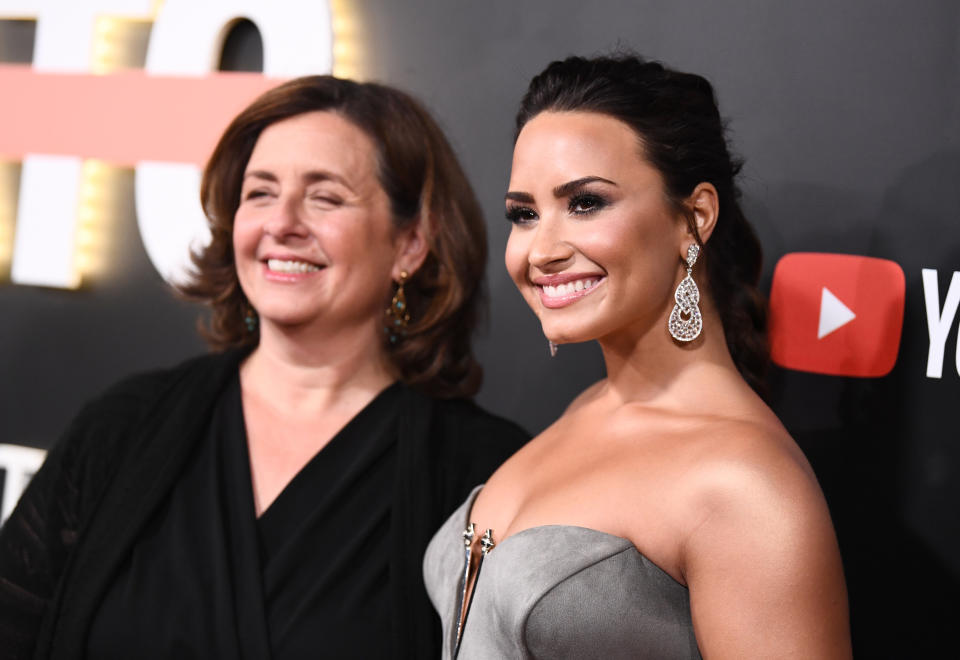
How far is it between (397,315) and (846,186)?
1.01 meters

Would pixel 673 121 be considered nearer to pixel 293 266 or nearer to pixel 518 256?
pixel 518 256

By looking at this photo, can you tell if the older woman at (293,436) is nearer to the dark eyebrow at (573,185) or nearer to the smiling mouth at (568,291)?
the smiling mouth at (568,291)

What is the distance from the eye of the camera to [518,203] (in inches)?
62.3

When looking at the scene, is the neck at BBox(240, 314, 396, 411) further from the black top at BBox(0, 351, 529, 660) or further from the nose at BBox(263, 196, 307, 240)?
the nose at BBox(263, 196, 307, 240)

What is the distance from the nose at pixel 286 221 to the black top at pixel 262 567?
45cm

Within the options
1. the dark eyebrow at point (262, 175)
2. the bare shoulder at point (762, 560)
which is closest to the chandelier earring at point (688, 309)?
the bare shoulder at point (762, 560)

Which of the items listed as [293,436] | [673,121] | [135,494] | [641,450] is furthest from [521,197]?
[135,494]

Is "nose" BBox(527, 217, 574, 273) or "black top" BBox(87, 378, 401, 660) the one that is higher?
"nose" BBox(527, 217, 574, 273)

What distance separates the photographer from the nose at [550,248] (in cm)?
149

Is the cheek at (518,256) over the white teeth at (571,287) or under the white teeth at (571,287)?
over

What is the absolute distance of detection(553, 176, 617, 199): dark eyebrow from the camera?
58.2 inches

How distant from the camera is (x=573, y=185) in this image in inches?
58.6

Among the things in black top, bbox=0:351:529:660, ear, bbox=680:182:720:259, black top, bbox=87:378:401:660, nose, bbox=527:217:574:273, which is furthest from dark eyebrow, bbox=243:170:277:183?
ear, bbox=680:182:720:259

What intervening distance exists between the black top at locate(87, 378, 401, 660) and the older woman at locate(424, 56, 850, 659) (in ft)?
0.74
